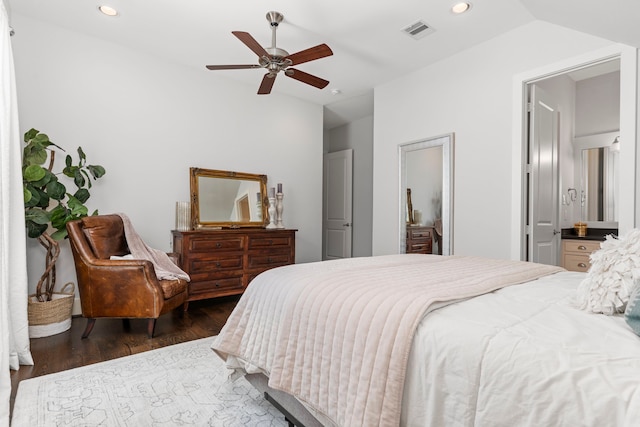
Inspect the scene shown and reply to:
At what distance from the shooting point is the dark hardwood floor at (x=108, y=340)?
2.26 m

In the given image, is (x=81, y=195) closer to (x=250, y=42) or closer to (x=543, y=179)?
(x=250, y=42)

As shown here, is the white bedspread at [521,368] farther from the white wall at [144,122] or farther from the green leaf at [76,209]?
the white wall at [144,122]

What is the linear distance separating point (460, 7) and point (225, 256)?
3.33 meters

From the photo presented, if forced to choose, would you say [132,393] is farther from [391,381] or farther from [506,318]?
[506,318]

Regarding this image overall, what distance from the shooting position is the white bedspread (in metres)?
A: 0.69

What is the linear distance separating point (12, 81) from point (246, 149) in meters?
2.53

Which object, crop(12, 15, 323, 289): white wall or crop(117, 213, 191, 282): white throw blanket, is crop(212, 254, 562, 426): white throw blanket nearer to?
crop(117, 213, 191, 282): white throw blanket

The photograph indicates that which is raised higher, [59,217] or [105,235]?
[59,217]

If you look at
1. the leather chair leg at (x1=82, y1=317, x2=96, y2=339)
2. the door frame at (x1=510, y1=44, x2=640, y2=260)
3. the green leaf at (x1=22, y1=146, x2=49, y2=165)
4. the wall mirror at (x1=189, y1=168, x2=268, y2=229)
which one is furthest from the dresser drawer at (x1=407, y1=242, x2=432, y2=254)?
the green leaf at (x1=22, y1=146, x2=49, y2=165)

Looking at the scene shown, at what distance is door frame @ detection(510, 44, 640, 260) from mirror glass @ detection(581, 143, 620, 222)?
179cm

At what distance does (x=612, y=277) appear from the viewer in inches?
41.9

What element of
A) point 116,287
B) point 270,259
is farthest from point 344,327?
Result: point 270,259

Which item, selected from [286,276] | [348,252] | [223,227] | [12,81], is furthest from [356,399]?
[348,252]

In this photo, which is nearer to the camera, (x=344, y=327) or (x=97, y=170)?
(x=344, y=327)
